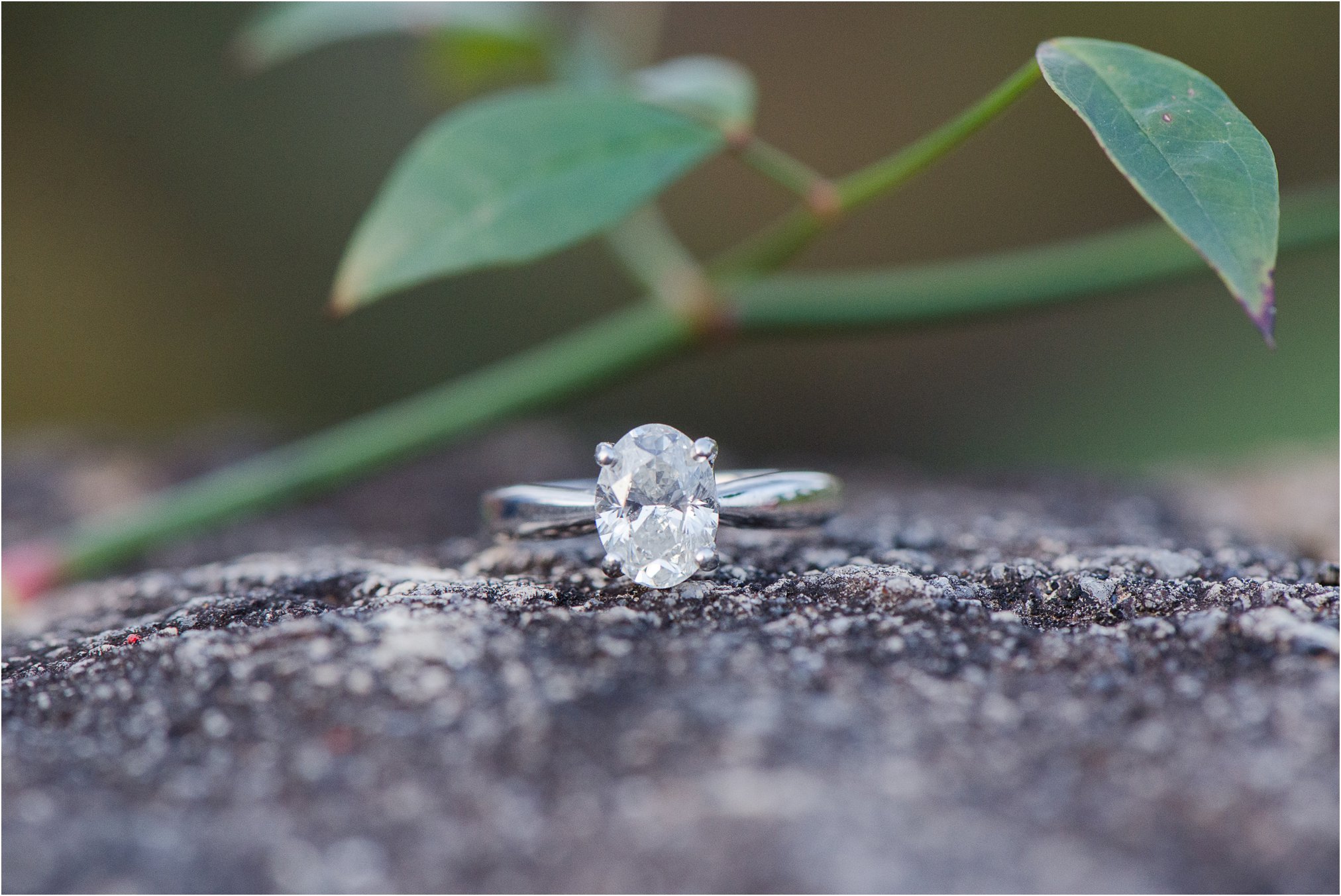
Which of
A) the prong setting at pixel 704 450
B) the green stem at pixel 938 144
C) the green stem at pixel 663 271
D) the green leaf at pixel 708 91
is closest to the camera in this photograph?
the green stem at pixel 938 144

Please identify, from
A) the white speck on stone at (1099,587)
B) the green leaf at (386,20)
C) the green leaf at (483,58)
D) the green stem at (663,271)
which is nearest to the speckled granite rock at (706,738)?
the white speck on stone at (1099,587)

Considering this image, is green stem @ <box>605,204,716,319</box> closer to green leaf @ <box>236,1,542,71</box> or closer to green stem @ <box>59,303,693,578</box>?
green stem @ <box>59,303,693,578</box>

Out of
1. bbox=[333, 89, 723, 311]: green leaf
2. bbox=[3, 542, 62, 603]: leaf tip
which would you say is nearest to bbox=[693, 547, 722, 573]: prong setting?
bbox=[333, 89, 723, 311]: green leaf

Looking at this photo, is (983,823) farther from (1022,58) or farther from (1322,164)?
(1322,164)

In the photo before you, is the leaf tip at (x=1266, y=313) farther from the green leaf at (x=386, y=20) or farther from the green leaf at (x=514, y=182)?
the green leaf at (x=386, y=20)

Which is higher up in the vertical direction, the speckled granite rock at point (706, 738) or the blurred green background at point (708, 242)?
the blurred green background at point (708, 242)

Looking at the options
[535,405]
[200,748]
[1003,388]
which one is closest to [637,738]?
[200,748]
